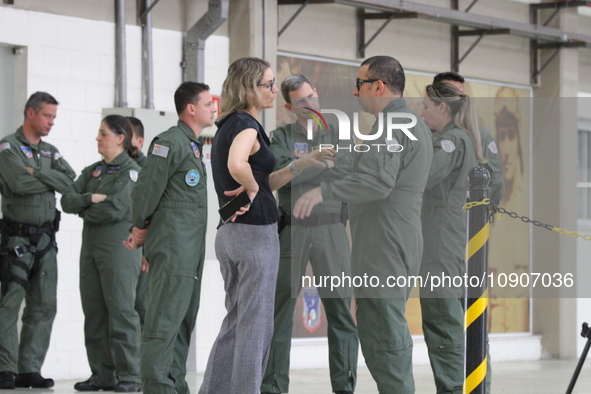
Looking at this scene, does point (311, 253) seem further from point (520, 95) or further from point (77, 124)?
point (520, 95)

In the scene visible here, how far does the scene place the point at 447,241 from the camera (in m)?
5.00

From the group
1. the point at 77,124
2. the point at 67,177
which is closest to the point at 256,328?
the point at 67,177

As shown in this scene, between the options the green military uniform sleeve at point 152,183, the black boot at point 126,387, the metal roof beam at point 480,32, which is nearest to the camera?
the green military uniform sleeve at point 152,183

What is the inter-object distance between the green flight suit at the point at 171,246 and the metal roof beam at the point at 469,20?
3.65m

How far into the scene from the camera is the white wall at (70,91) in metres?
7.29

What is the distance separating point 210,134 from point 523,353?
4.42 meters

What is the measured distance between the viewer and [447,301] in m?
5.02

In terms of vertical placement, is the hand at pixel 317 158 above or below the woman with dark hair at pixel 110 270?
above

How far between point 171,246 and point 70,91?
2.68 meters

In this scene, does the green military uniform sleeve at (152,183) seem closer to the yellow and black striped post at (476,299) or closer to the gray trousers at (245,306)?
the gray trousers at (245,306)

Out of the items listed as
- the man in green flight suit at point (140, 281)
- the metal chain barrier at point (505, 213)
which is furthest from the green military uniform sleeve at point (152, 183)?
the man in green flight suit at point (140, 281)

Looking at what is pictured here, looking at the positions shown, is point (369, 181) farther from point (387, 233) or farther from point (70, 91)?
point (70, 91)

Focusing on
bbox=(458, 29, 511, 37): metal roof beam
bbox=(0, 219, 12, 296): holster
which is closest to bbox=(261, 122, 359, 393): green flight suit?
bbox=(0, 219, 12, 296): holster

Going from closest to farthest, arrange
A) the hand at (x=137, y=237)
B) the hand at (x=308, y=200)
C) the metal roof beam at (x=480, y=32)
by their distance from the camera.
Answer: the hand at (x=308, y=200), the hand at (x=137, y=237), the metal roof beam at (x=480, y=32)
